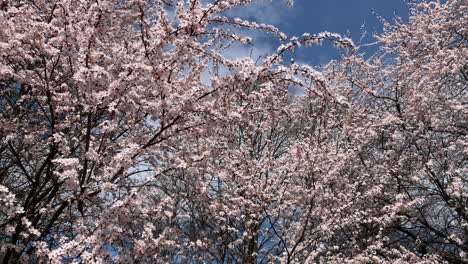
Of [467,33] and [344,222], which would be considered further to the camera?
[467,33]

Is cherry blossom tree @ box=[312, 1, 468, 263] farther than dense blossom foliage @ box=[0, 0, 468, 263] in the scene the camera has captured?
Yes

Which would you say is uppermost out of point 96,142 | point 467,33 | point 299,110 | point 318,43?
point 467,33

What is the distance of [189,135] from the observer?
493 cm

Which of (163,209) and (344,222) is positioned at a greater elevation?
(344,222)

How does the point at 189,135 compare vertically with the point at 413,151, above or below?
below

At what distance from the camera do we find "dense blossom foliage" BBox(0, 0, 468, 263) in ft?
13.2

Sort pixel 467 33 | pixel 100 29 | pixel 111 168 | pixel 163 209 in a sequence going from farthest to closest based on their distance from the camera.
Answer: pixel 467 33, pixel 163 209, pixel 100 29, pixel 111 168

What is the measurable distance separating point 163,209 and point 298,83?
8.82 feet

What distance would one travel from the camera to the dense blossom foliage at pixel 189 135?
402cm

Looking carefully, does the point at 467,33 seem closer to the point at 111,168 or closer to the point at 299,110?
the point at 299,110

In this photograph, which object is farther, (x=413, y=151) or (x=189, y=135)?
(x=413, y=151)

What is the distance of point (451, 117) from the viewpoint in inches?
339

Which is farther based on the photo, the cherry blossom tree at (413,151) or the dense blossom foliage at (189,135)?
the cherry blossom tree at (413,151)

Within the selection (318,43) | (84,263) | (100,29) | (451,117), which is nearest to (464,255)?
(451,117)
